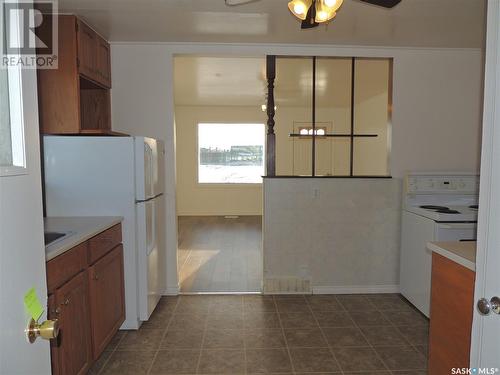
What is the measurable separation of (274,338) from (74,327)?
54.5 inches

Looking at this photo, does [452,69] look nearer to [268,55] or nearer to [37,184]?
[268,55]

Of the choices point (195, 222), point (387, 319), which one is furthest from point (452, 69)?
point (195, 222)

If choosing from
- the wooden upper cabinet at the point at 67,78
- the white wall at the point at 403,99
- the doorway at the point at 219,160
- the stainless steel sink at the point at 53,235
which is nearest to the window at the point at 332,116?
the doorway at the point at 219,160

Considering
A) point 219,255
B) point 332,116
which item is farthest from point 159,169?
point 332,116

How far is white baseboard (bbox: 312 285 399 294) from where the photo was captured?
3.47m

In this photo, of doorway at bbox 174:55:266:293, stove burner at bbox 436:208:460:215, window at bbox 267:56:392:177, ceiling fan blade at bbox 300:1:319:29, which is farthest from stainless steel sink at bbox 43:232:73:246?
doorway at bbox 174:55:266:293

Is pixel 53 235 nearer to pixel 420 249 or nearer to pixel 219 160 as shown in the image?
pixel 420 249

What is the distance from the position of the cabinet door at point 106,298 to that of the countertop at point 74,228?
0.68 ft

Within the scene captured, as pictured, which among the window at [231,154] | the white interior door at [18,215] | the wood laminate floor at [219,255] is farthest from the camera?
the window at [231,154]

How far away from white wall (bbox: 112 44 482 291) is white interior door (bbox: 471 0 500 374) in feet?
8.40

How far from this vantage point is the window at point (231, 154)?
812 cm

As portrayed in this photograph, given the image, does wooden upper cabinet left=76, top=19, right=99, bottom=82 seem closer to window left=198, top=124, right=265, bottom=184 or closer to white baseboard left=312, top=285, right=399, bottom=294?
white baseboard left=312, top=285, right=399, bottom=294

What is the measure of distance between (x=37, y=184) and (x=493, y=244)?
3.79ft

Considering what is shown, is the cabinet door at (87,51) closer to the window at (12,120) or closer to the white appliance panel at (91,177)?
the white appliance panel at (91,177)
